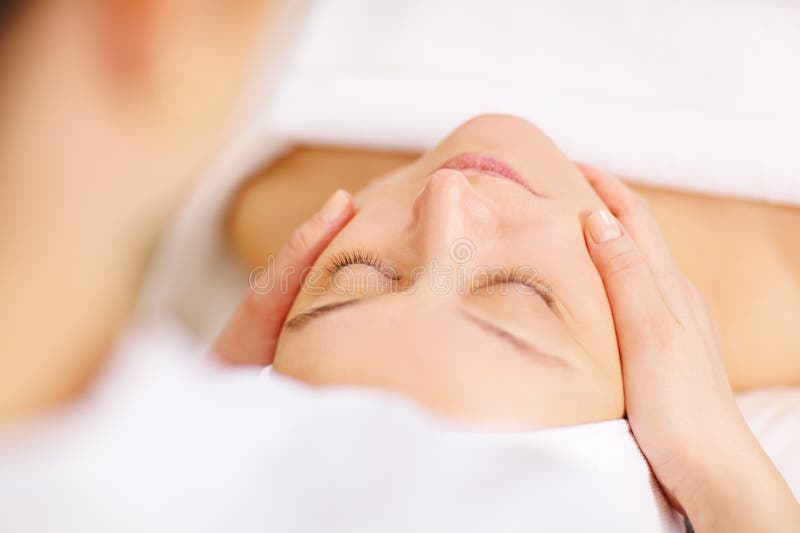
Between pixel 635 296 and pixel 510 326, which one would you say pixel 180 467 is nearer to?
pixel 510 326

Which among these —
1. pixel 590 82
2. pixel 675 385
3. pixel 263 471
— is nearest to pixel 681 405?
pixel 675 385

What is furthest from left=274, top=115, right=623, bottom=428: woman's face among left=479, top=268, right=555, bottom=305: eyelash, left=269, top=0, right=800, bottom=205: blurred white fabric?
left=269, top=0, right=800, bottom=205: blurred white fabric

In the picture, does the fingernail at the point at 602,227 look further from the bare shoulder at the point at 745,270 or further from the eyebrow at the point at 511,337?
the bare shoulder at the point at 745,270

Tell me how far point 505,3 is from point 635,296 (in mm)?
587

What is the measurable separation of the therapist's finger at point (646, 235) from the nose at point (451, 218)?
18 cm

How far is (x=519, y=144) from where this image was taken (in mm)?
783

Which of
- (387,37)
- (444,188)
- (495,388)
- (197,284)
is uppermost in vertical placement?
(387,37)

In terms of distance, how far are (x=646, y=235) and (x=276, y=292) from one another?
41 centimetres

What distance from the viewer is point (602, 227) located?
2.30 feet

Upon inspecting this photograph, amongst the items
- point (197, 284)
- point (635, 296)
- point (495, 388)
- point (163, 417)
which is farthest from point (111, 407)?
point (197, 284)

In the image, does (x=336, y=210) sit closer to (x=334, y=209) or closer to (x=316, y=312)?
(x=334, y=209)

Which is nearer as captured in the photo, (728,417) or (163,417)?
(163,417)

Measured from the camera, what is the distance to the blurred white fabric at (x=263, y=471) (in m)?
0.40

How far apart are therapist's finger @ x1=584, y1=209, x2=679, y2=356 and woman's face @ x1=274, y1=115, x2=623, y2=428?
13 mm
